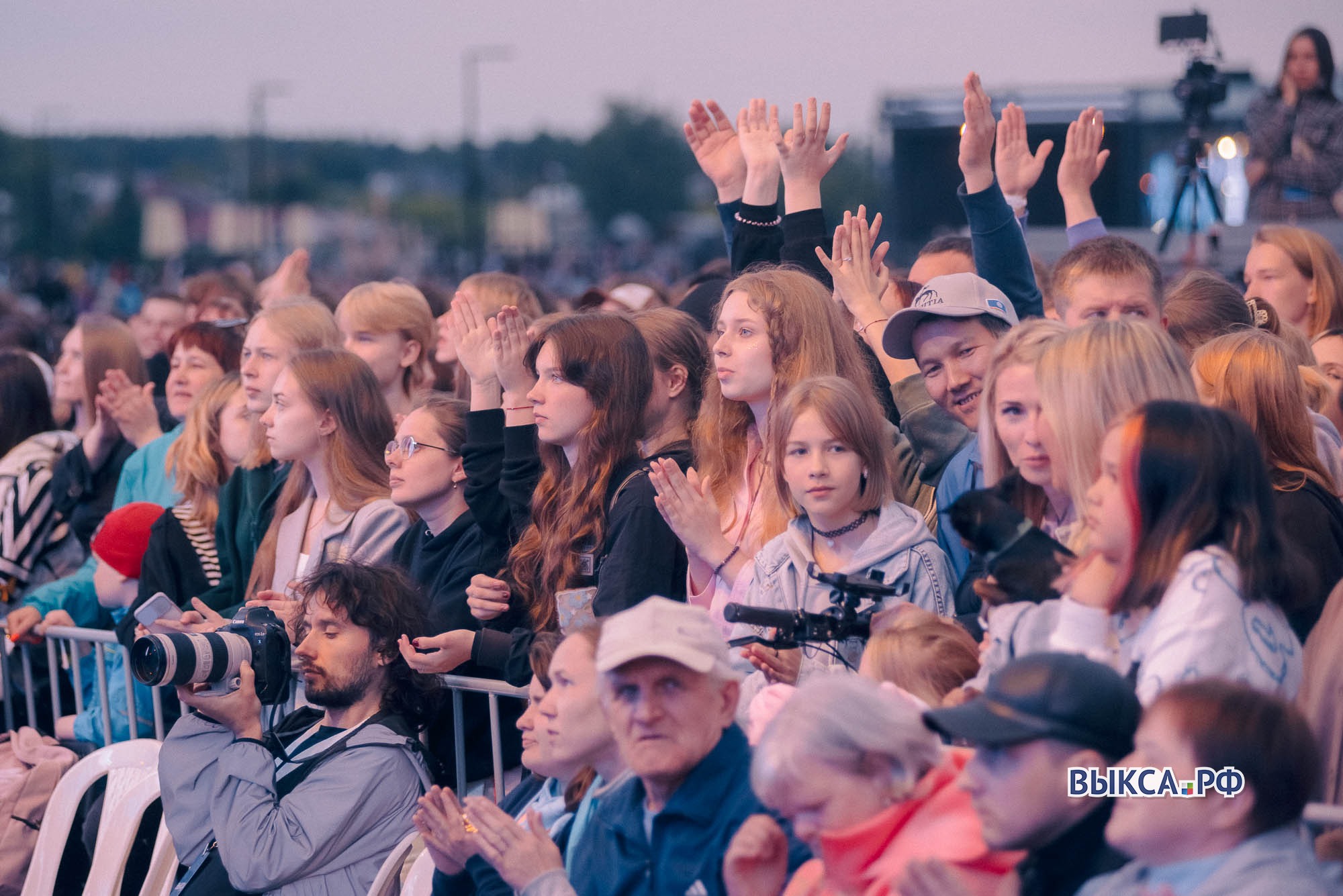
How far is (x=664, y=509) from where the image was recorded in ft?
11.5

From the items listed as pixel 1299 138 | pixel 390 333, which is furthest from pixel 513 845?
pixel 1299 138

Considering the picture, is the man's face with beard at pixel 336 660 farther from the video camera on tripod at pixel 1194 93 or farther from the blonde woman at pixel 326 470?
the video camera on tripod at pixel 1194 93

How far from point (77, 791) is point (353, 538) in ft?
3.66

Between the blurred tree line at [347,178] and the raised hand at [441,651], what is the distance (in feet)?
88.4

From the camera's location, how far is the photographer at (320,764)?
3.59 m

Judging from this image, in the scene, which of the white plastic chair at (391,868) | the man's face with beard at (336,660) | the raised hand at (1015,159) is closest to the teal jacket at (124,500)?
the man's face with beard at (336,660)

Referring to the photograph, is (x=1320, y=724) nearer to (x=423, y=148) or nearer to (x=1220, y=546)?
(x=1220, y=546)

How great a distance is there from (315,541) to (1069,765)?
305 centimetres

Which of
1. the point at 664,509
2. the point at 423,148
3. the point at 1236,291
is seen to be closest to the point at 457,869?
the point at 664,509

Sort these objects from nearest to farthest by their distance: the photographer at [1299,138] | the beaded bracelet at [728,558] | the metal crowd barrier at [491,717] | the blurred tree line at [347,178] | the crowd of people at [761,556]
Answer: the crowd of people at [761,556] → the beaded bracelet at [728,558] → the metal crowd barrier at [491,717] → the photographer at [1299,138] → the blurred tree line at [347,178]

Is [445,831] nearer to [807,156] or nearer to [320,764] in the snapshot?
[320,764]

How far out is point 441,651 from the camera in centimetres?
371

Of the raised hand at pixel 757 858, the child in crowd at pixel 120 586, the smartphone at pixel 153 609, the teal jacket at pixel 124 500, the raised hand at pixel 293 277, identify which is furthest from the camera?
the raised hand at pixel 293 277

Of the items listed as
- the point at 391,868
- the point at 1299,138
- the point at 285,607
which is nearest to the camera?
the point at 391,868
